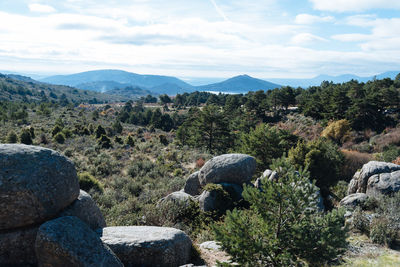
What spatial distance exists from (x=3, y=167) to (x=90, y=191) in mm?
9978

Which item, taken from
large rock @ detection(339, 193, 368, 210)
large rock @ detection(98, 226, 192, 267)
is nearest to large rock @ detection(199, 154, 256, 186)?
large rock @ detection(339, 193, 368, 210)

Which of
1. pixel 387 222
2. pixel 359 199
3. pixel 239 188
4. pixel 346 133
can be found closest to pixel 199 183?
pixel 239 188

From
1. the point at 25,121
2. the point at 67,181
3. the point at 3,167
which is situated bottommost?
the point at 25,121

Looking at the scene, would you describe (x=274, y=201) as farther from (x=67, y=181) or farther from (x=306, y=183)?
(x=67, y=181)

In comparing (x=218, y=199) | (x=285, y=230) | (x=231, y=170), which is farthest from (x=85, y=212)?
(x=231, y=170)

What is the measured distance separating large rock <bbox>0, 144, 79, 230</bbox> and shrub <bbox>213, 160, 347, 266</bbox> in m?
4.12

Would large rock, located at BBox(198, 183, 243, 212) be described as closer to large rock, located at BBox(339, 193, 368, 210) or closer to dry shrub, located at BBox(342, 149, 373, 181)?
large rock, located at BBox(339, 193, 368, 210)

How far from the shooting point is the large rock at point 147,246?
6.60m

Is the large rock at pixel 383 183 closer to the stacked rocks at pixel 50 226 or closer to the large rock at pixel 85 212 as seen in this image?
the stacked rocks at pixel 50 226

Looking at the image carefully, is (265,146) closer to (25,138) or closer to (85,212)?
(85,212)

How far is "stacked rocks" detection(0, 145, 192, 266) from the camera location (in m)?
5.46

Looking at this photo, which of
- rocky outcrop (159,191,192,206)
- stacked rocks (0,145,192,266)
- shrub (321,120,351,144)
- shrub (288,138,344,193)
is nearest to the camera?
stacked rocks (0,145,192,266)

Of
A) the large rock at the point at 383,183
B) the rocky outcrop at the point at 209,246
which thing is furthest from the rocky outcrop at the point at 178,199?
the large rock at the point at 383,183

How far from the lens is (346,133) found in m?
42.2
